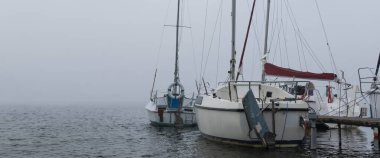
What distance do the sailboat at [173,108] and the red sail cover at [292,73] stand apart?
434 inches

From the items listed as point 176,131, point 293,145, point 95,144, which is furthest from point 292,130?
point 176,131

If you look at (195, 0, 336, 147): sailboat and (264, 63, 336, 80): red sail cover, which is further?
(264, 63, 336, 80): red sail cover

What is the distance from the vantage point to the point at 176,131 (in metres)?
32.7

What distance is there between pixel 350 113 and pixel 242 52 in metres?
10.6

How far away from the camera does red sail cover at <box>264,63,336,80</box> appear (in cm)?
2384

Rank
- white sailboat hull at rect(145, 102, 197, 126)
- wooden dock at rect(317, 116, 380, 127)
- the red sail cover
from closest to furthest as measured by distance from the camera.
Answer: wooden dock at rect(317, 116, 380, 127) < the red sail cover < white sailboat hull at rect(145, 102, 197, 126)

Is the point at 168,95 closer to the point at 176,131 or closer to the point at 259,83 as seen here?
the point at 176,131

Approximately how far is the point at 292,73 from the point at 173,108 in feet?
42.1

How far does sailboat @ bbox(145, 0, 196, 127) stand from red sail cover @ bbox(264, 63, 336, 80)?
11014 millimetres

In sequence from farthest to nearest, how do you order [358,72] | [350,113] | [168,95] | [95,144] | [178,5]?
[178,5] < [168,95] < [350,113] < [95,144] < [358,72]

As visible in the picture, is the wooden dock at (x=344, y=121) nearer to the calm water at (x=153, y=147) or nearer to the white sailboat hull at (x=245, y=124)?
the white sailboat hull at (x=245, y=124)

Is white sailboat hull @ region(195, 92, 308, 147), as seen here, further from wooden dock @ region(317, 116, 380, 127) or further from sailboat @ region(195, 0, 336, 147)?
wooden dock @ region(317, 116, 380, 127)

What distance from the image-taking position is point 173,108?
34625 millimetres

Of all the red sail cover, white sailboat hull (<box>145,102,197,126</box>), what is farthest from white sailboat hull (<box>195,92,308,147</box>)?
white sailboat hull (<box>145,102,197,126</box>)
